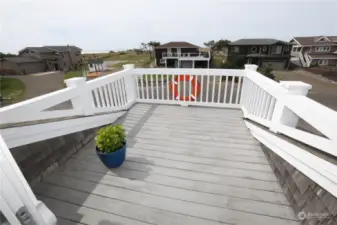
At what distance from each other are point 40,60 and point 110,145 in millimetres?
32965

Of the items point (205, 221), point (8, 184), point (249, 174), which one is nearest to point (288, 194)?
point (249, 174)

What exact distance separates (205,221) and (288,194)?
0.86 m

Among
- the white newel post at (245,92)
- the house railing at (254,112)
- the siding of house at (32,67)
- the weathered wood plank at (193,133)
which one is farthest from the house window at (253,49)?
the siding of house at (32,67)

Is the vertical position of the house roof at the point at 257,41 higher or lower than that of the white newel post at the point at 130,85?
higher

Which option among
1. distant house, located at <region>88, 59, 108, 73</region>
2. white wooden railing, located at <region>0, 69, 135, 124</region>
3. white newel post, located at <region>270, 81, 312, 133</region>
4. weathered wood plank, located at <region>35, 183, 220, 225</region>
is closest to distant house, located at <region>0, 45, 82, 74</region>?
distant house, located at <region>88, 59, 108, 73</region>

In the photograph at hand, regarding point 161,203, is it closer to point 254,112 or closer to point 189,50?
point 254,112

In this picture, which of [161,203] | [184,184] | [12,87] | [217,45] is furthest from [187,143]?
[217,45]

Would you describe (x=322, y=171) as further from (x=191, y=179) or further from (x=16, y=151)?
(x=16, y=151)

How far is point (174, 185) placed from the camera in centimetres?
182

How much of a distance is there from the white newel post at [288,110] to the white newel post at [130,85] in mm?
2958

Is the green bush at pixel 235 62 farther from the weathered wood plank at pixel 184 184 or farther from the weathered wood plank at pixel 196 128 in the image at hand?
the weathered wood plank at pixel 184 184

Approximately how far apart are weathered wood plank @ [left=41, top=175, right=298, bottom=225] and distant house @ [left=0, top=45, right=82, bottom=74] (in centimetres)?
3190

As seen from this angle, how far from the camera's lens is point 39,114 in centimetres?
180

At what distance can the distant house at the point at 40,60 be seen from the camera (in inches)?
973
